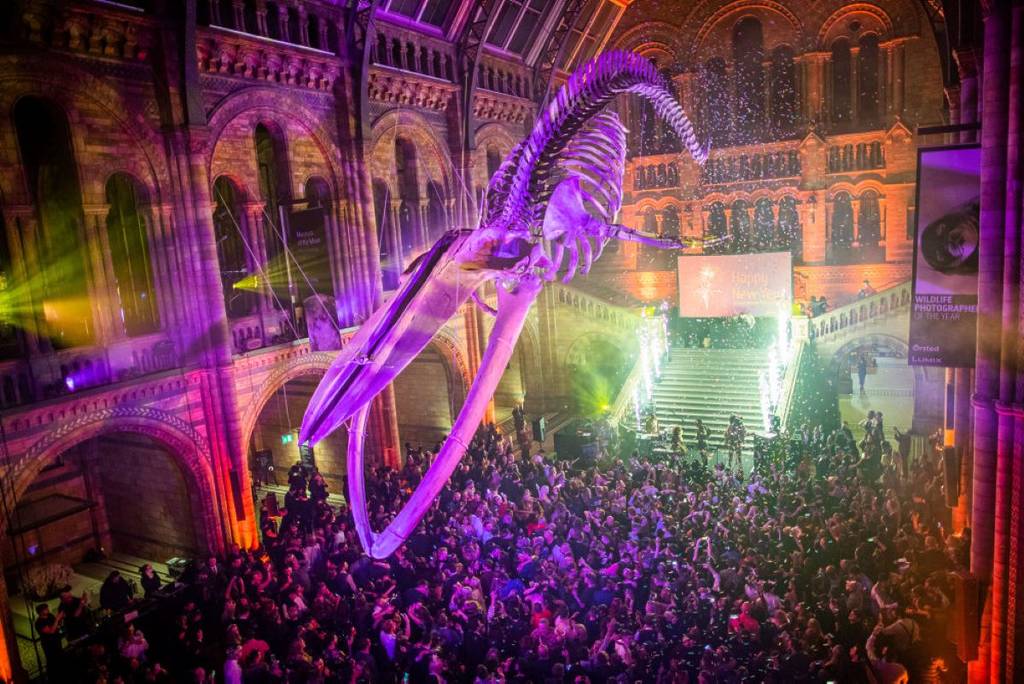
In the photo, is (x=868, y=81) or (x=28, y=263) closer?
(x=28, y=263)

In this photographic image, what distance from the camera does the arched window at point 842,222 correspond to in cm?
2638

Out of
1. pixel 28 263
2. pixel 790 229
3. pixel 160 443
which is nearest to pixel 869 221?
pixel 790 229

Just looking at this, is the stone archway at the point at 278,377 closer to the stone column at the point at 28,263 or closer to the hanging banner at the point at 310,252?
the hanging banner at the point at 310,252

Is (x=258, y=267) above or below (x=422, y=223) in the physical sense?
below

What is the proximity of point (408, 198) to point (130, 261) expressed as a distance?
28.0ft

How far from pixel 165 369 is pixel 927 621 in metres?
13.5

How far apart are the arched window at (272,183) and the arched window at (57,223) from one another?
395cm

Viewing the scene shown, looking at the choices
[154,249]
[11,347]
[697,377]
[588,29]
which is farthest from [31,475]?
[588,29]

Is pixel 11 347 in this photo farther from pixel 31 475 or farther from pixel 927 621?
pixel 927 621

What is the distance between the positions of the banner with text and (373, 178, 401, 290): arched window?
1216 centimetres

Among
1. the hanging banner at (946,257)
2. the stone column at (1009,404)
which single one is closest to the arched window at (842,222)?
the hanging banner at (946,257)

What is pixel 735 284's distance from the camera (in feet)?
88.4

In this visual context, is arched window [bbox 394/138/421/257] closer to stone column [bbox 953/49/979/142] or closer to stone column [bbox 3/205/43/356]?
stone column [bbox 3/205/43/356]

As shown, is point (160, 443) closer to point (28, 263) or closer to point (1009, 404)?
point (28, 263)
